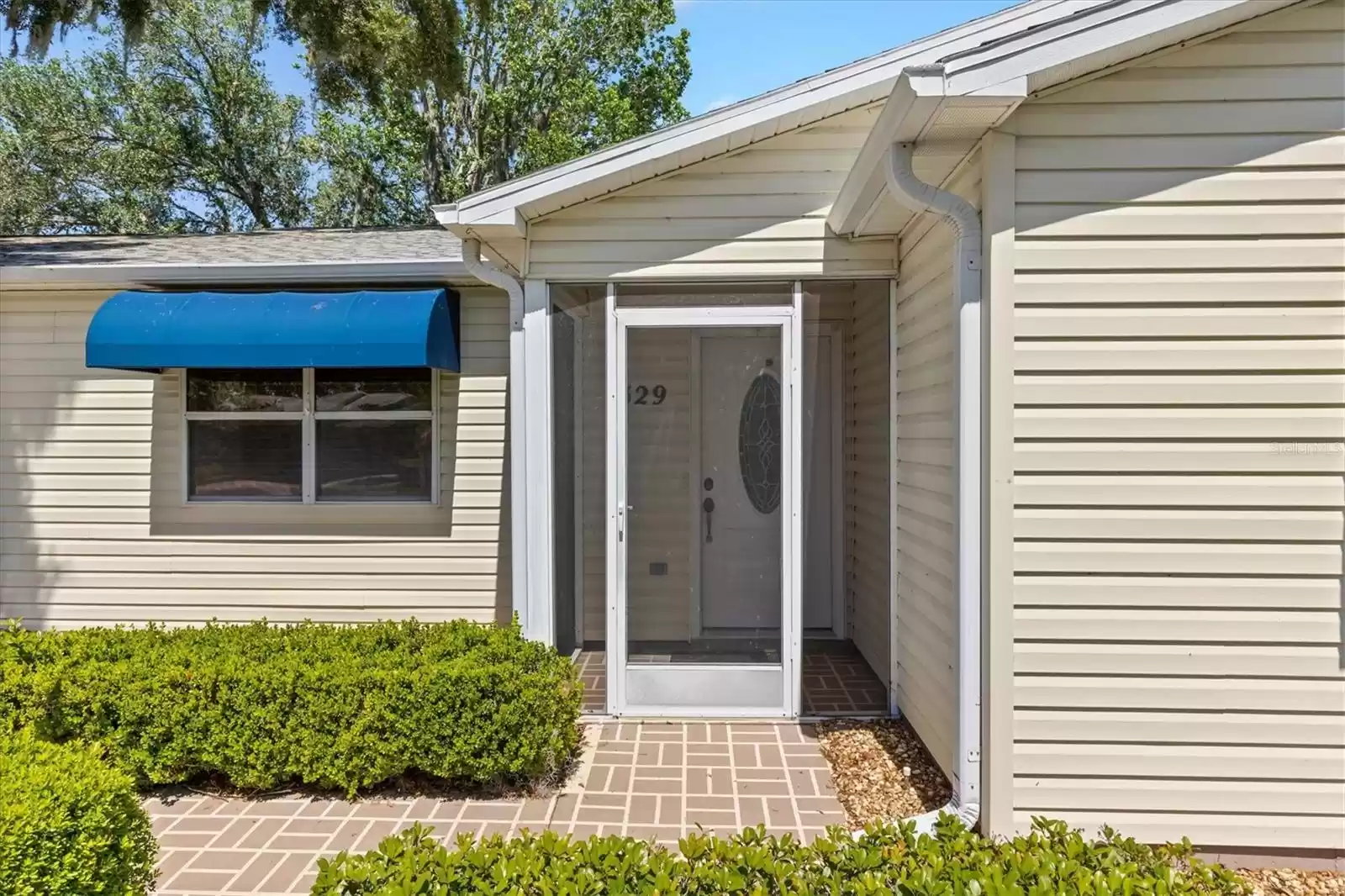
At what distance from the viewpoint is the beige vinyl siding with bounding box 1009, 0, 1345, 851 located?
296 centimetres

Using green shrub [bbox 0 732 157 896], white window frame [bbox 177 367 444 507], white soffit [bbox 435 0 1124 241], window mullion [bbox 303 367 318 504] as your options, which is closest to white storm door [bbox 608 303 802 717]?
white soffit [bbox 435 0 1124 241]

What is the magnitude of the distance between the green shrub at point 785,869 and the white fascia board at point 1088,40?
253 cm

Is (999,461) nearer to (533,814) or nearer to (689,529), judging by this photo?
(689,529)

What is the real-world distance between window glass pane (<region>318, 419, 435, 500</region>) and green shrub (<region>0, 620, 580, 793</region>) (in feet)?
6.59

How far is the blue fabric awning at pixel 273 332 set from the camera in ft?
16.3

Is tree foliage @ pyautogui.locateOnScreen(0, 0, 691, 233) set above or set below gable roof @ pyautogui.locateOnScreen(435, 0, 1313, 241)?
above

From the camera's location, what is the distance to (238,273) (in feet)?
17.8

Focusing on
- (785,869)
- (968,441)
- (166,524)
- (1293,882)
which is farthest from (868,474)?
(166,524)

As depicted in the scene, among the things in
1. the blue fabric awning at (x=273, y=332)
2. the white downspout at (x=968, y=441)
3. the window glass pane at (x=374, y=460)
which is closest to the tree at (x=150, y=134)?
the blue fabric awning at (x=273, y=332)

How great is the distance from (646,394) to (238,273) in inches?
127

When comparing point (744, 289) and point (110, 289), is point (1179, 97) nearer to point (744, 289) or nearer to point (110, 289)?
point (744, 289)

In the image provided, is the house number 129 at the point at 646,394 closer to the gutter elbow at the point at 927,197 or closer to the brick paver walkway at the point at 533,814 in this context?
the gutter elbow at the point at 927,197

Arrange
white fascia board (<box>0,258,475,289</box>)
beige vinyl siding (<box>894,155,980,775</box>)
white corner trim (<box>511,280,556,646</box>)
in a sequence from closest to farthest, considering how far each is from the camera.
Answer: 1. beige vinyl siding (<box>894,155,980,775</box>)
2. white corner trim (<box>511,280,556,646</box>)
3. white fascia board (<box>0,258,475,289</box>)

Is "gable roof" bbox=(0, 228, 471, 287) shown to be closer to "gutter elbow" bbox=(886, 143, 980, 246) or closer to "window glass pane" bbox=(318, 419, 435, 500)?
"window glass pane" bbox=(318, 419, 435, 500)
